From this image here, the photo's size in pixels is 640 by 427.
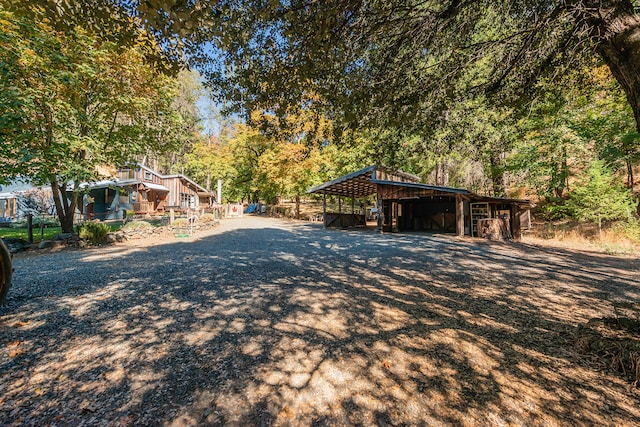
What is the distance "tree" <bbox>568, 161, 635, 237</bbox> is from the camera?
12.4 m

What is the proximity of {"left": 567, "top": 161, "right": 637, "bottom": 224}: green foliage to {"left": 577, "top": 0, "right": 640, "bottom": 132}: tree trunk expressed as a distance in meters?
13.9

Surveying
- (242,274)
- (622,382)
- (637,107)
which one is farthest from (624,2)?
(242,274)

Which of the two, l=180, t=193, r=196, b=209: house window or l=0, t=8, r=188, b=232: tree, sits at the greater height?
l=0, t=8, r=188, b=232: tree

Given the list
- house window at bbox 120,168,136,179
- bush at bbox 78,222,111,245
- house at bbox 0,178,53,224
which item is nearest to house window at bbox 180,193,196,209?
house window at bbox 120,168,136,179

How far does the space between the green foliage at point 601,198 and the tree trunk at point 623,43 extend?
1392 centimetres

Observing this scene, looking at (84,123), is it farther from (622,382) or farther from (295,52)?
(622,382)

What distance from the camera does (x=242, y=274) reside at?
20.4 ft

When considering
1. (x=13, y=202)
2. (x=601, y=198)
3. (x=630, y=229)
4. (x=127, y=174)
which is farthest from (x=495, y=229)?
(x=13, y=202)

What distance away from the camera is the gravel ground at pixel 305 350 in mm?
2104

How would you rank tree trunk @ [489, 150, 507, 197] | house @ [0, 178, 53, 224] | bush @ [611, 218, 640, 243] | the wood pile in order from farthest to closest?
house @ [0, 178, 53, 224], tree trunk @ [489, 150, 507, 197], the wood pile, bush @ [611, 218, 640, 243]

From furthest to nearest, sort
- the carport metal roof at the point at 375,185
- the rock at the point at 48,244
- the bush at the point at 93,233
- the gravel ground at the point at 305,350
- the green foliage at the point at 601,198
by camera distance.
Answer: the carport metal roof at the point at 375,185 < the green foliage at the point at 601,198 < the bush at the point at 93,233 < the rock at the point at 48,244 < the gravel ground at the point at 305,350

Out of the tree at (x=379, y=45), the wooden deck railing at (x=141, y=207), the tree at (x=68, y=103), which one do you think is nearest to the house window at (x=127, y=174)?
the wooden deck railing at (x=141, y=207)

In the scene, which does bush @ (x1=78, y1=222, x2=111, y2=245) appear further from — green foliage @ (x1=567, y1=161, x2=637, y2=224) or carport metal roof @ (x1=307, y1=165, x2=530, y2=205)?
green foliage @ (x1=567, y1=161, x2=637, y2=224)

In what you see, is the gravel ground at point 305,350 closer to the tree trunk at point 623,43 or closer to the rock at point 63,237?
the tree trunk at point 623,43
